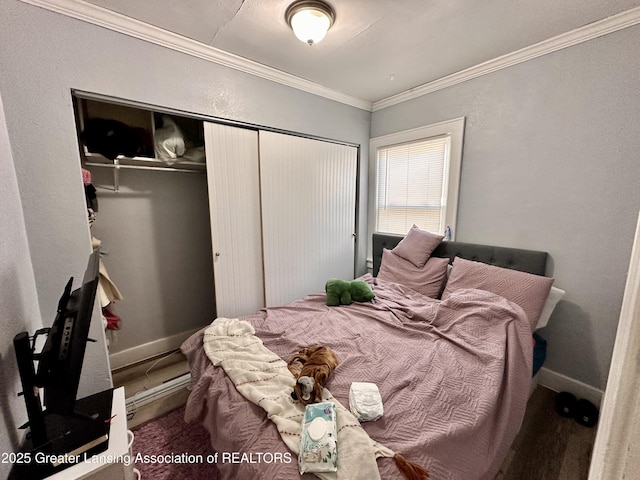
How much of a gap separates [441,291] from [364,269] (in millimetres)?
1256

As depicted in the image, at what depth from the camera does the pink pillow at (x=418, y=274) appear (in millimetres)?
2312

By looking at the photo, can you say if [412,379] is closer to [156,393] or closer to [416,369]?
[416,369]

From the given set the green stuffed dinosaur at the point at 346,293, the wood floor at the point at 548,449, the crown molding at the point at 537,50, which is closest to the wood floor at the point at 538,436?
the wood floor at the point at 548,449

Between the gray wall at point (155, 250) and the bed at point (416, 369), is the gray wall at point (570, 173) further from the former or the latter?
the gray wall at point (155, 250)

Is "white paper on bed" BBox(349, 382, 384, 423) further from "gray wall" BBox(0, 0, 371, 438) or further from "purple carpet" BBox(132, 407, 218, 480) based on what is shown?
"gray wall" BBox(0, 0, 371, 438)

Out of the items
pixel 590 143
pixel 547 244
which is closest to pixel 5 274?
pixel 547 244

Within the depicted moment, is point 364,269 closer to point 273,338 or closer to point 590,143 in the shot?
point 273,338

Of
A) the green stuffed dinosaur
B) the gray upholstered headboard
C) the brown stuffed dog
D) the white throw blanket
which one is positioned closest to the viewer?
the white throw blanket

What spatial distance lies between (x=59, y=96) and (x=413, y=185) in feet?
9.44

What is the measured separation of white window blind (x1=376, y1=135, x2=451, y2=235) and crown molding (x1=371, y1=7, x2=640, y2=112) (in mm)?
485

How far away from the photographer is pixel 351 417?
1.05m

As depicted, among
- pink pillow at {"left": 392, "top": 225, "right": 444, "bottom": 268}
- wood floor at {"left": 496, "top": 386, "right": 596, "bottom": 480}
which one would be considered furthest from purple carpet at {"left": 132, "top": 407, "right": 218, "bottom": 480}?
pink pillow at {"left": 392, "top": 225, "right": 444, "bottom": 268}

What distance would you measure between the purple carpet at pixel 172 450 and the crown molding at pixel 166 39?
102 inches

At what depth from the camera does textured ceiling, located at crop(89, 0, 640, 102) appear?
1529 mm
